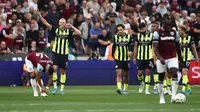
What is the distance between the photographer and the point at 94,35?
33.9m

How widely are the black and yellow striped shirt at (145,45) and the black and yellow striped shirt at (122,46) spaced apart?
0.36m

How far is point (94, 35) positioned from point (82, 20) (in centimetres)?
122

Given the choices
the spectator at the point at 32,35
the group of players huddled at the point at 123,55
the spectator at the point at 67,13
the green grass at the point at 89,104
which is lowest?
the green grass at the point at 89,104

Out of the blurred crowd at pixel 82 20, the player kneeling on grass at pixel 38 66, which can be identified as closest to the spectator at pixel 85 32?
the blurred crowd at pixel 82 20

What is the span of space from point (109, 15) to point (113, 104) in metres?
15.0

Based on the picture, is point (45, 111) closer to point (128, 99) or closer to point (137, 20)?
point (128, 99)

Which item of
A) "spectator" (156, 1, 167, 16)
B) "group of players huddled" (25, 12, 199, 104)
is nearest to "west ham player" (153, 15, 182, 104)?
"group of players huddled" (25, 12, 199, 104)

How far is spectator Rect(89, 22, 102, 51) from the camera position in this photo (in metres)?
33.8

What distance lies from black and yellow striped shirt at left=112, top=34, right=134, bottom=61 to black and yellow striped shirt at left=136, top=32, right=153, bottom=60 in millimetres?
356

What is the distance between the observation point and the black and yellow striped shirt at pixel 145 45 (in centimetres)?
2625

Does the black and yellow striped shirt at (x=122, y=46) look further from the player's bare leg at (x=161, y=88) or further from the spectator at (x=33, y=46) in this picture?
the spectator at (x=33, y=46)

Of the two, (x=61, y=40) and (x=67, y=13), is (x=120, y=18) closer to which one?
(x=67, y=13)

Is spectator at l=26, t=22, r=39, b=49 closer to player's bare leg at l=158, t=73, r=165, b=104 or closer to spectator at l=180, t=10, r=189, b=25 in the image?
spectator at l=180, t=10, r=189, b=25

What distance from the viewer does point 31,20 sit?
33125 millimetres
